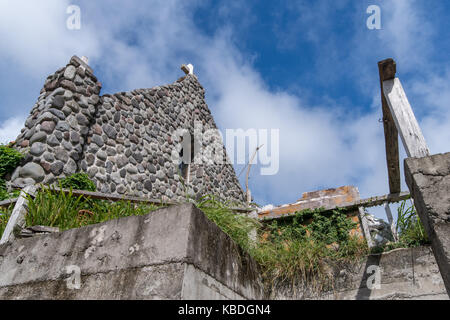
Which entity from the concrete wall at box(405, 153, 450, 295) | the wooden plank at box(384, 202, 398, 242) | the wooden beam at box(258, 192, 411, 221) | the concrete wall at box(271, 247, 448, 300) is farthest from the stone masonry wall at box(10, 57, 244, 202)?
the wooden plank at box(384, 202, 398, 242)

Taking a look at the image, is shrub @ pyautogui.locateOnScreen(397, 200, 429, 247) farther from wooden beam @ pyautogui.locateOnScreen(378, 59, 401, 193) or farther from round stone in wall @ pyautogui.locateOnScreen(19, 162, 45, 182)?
round stone in wall @ pyautogui.locateOnScreen(19, 162, 45, 182)

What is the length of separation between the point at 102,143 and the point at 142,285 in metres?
4.53

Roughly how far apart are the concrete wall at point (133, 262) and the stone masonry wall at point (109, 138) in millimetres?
1145

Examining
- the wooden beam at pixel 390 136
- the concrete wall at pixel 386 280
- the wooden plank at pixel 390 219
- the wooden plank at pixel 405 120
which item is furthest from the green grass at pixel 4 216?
the wooden plank at pixel 390 219

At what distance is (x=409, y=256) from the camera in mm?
3510

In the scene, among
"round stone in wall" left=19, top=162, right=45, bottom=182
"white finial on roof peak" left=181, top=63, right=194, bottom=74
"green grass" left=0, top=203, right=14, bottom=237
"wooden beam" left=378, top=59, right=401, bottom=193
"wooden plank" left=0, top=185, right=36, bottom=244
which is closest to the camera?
"wooden plank" left=0, top=185, right=36, bottom=244

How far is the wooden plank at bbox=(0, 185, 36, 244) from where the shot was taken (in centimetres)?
303

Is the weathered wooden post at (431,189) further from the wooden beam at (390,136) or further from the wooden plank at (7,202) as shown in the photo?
the wooden plank at (7,202)

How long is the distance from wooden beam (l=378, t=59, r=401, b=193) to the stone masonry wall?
2.34m

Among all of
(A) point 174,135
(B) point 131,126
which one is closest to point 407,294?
(B) point 131,126

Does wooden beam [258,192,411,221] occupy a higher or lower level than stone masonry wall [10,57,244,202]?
lower

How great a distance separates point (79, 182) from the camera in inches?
195

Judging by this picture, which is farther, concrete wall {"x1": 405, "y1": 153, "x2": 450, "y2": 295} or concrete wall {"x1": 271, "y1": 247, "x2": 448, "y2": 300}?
concrete wall {"x1": 271, "y1": 247, "x2": 448, "y2": 300}
